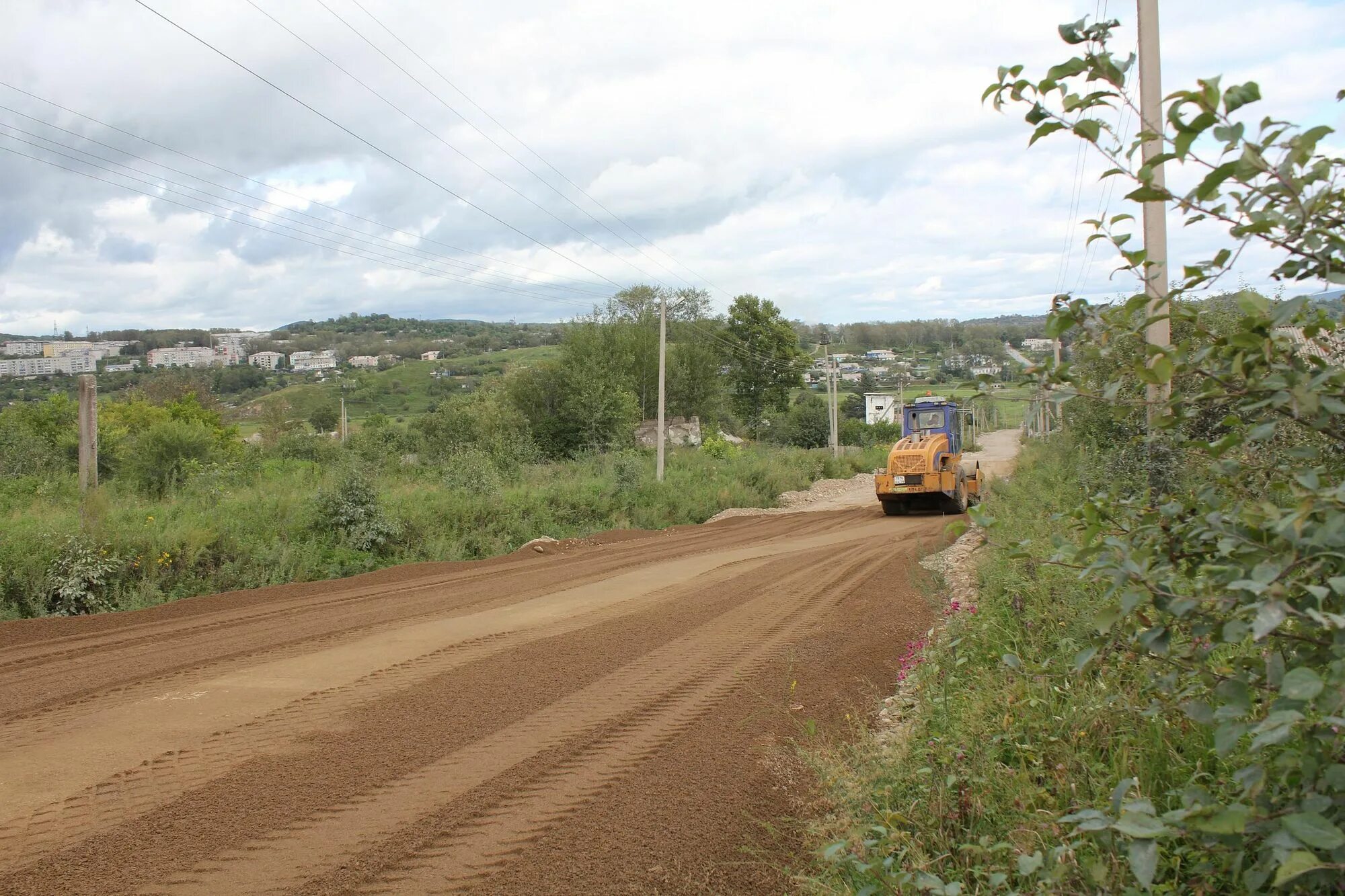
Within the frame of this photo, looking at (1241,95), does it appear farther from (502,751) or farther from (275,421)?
(275,421)

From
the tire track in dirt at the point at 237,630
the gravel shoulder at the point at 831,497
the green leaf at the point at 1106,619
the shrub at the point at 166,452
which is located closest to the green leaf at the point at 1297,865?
the green leaf at the point at 1106,619

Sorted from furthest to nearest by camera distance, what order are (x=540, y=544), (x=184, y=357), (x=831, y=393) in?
(x=184, y=357) < (x=831, y=393) < (x=540, y=544)

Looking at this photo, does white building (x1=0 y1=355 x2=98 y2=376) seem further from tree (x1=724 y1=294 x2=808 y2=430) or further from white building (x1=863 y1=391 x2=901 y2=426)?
white building (x1=863 y1=391 x2=901 y2=426)

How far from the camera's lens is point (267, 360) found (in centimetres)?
8969

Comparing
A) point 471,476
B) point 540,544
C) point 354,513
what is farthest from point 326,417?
point 354,513

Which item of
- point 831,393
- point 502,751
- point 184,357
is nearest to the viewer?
point 502,751

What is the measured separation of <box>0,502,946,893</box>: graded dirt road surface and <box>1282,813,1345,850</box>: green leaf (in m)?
3.09

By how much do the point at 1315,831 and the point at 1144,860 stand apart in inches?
13.6

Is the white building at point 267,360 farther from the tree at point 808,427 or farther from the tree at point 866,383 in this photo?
the tree at point 866,383

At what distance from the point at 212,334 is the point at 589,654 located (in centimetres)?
9461

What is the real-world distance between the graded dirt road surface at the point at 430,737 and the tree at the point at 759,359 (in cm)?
6425

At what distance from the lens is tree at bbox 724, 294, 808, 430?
7650 centimetres

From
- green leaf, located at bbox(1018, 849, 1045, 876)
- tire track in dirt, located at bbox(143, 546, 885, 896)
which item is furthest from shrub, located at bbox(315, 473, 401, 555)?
green leaf, located at bbox(1018, 849, 1045, 876)

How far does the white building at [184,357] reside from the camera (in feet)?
256
